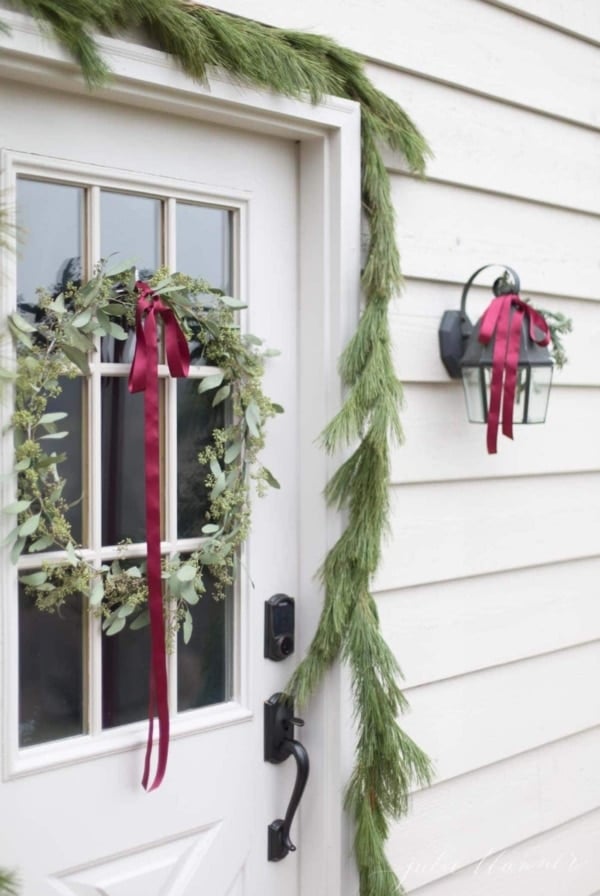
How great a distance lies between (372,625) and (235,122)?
3.07 ft

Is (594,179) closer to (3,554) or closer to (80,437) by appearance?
(80,437)

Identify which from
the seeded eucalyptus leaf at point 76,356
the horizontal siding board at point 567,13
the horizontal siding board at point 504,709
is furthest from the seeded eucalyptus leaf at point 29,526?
the horizontal siding board at point 567,13

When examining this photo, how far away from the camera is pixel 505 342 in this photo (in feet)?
6.22

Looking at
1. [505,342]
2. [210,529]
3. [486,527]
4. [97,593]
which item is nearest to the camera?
[97,593]

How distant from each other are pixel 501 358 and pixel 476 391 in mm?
106

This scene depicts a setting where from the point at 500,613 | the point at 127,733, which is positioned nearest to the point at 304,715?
the point at 127,733

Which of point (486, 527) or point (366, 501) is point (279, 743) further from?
point (486, 527)

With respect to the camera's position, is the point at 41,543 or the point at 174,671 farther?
the point at 174,671

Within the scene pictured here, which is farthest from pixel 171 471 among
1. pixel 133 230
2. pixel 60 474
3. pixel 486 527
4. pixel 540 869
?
pixel 540 869

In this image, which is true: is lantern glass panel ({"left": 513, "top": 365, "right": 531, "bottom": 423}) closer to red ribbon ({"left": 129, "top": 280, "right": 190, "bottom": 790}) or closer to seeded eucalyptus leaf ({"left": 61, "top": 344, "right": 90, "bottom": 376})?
red ribbon ({"left": 129, "top": 280, "right": 190, "bottom": 790})

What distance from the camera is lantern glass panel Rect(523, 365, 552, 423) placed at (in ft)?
6.39

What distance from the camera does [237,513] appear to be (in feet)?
5.67

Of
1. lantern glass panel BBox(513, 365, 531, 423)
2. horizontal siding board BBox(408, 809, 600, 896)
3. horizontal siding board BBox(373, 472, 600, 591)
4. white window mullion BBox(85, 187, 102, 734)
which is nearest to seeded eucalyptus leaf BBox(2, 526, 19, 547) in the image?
white window mullion BBox(85, 187, 102, 734)

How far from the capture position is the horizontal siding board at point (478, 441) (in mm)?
1961
